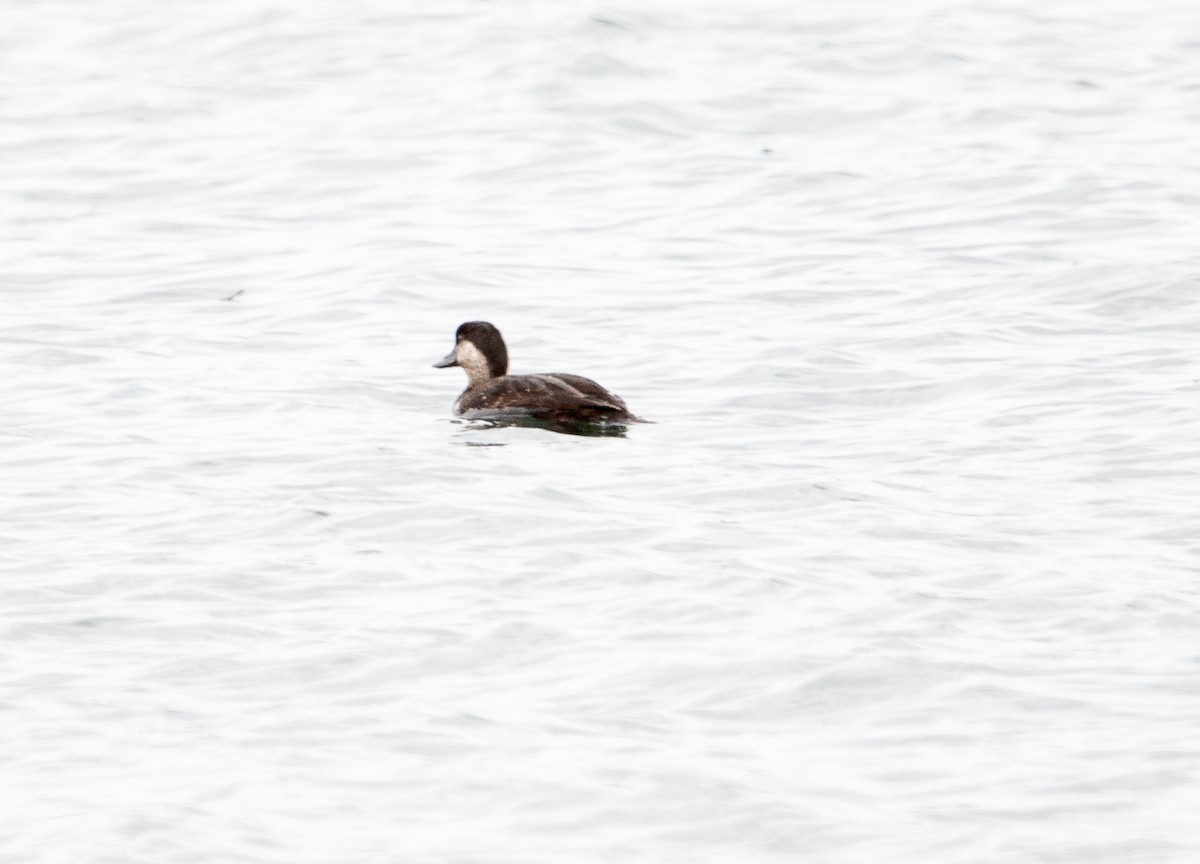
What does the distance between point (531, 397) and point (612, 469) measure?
127 cm

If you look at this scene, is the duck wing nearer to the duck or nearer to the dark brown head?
the duck

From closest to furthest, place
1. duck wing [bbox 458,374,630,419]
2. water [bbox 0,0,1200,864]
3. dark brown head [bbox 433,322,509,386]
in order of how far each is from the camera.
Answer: water [bbox 0,0,1200,864] → duck wing [bbox 458,374,630,419] → dark brown head [bbox 433,322,509,386]

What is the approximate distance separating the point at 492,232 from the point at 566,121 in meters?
4.19

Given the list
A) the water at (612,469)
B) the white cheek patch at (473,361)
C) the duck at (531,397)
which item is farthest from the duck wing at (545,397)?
the white cheek patch at (473,361)

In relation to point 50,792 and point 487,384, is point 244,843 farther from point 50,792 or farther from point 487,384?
point 487,384

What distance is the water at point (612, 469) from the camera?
698cm

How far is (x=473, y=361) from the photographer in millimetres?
13172

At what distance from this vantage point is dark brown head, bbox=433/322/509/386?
13141 mm

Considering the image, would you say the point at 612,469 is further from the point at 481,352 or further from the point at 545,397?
the point at 481,352

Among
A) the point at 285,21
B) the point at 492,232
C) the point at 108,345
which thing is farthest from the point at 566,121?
the point at 108,345

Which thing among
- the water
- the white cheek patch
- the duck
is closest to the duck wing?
the duck

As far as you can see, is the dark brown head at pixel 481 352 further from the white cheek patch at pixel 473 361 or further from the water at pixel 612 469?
the water at pixel 612 469

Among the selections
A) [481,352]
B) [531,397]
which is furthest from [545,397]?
[481,352]

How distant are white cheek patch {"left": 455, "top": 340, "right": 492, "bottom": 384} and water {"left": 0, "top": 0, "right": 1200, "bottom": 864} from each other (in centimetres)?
51
